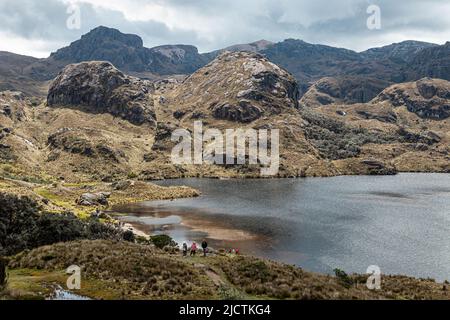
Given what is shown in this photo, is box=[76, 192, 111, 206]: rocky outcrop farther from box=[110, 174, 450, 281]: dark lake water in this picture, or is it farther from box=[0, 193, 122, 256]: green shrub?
box=[0, 193, 122, 256]: green shrub

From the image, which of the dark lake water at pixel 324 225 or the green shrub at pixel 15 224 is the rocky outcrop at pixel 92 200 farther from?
the green shrub at pixel 15 224

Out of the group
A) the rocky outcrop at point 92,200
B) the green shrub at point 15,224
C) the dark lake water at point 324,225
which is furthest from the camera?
the rocky outcrop at point 92,200

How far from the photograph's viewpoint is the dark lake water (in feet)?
267

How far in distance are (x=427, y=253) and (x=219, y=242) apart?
41.3 meters

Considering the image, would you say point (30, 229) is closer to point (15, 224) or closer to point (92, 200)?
point (15, 224)

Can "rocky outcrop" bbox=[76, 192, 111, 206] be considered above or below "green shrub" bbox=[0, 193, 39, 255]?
below

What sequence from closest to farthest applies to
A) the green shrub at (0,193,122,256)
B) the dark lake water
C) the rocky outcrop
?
the green shrub at (0,193,122,256)
the dark lake water
the rocky outcrop

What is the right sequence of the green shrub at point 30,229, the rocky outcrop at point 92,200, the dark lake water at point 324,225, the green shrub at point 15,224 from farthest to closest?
the rocky outcrop at point 92,200 < the dark lake water at point 324,225 < the green shrub at point 30,229 < the green shrub at point 15,224

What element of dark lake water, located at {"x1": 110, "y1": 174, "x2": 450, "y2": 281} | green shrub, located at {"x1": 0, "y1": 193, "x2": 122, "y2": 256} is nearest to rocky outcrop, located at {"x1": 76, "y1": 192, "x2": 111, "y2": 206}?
dark lake water, located at {"x1": 110, "y1": 174, "x2": 450, "y2": 281}

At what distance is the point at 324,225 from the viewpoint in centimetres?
11400

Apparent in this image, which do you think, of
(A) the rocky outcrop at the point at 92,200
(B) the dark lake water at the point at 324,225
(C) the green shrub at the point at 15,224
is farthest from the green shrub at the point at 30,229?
(A) the rocky outcrop at the point at 92,200

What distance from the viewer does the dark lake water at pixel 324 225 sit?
8138cm

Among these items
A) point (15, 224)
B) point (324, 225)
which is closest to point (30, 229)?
point (15, 224)
